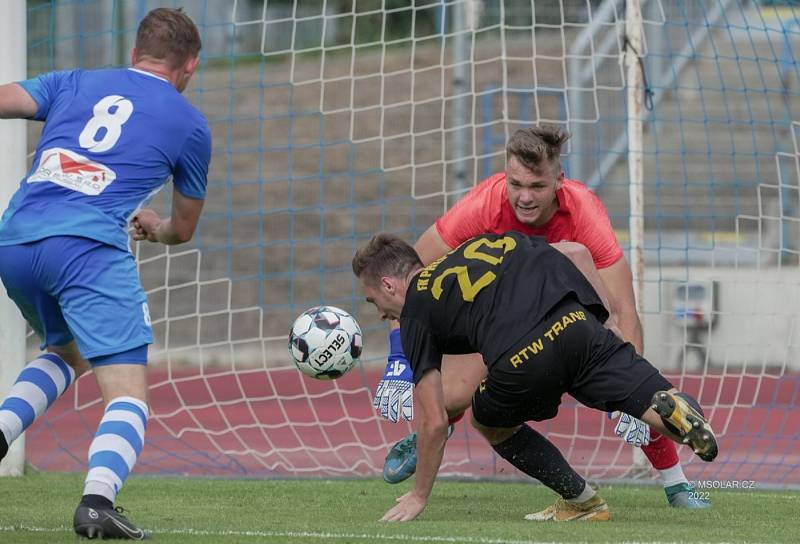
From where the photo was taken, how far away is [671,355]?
507 inches

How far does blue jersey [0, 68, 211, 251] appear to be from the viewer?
13.8ft

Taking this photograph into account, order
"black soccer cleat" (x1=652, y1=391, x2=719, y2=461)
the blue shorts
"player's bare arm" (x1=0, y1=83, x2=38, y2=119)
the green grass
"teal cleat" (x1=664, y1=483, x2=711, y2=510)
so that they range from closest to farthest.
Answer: the blue shorts, "player's bare arm" (x1=0, y1=83, x2=38, y2=119), "black soccer cleat" (x1=652, y1=391, x2=719, y2=461), the green grass, "teal cleat" (x1=664, y1=483, x2=711, y2=510)

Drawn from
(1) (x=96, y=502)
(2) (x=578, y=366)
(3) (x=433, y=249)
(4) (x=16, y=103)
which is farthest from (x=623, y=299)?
(4) (x=16, y=103)

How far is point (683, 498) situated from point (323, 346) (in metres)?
1.82

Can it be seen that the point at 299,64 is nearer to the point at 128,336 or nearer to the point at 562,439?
the point at 562,439

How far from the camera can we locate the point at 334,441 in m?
8.80

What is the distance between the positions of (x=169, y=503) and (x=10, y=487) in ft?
3.09

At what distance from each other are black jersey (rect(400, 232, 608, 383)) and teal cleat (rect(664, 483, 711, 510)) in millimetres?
1436

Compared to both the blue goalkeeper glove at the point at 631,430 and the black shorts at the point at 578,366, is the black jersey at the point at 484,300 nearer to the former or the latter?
the black shorts at the point at 578,366

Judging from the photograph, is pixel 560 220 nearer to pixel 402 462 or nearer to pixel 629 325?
pixel 629 325

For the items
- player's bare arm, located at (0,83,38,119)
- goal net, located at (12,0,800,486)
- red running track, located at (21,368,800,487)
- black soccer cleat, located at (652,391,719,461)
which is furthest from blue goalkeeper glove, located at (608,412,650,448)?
player's bare arm, located at (0,83,38,119)

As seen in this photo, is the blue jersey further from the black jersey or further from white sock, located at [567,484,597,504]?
white sock, located at [567,484,597,504]

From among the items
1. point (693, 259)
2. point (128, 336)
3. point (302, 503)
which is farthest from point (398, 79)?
point (128, 336)

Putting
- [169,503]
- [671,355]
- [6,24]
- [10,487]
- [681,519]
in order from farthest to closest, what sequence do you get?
[671,355] → [6,24] → [10,487] → [169,503] → [681,519]
